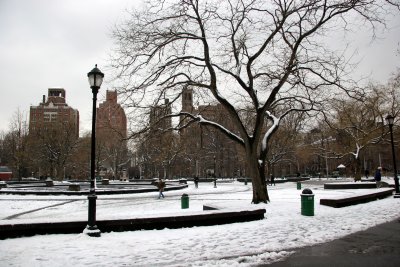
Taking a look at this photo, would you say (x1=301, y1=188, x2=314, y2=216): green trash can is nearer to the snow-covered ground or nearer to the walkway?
the snow-covered ground

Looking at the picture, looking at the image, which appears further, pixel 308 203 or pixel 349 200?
pixel 349 200

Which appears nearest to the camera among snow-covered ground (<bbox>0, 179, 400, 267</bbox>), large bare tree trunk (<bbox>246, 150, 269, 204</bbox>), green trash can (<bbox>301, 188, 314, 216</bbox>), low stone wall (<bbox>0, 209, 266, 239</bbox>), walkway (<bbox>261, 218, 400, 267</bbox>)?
walkway (<bbox>261, 218, 400, 267</bbox>)

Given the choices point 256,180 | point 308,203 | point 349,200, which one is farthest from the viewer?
point 349,200

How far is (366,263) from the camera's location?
283 inches

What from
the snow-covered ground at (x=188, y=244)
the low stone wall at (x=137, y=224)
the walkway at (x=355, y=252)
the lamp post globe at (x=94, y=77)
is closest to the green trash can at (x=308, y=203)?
the snow-covered ground at (x=188, y=244)

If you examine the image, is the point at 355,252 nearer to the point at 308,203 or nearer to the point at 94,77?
the point at 308,203

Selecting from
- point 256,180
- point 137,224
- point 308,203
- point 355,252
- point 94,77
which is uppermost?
point 94,77

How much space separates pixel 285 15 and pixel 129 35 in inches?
291

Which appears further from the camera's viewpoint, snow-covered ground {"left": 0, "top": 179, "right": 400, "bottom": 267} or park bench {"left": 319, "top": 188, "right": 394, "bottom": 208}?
park bench {"left": 319, "top": 188, "right": 394, "bottom": 208}

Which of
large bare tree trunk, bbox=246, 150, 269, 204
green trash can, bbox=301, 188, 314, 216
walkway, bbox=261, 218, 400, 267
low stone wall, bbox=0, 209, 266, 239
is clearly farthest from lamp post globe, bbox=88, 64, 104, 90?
large bare tree trunk, bbox=246, 150, 269, 204

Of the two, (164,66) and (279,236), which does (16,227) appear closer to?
A: (279,236)

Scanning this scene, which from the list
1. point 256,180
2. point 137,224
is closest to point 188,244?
point 137,224

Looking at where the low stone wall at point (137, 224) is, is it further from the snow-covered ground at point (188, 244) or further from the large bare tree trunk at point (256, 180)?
the large bare tree trunk at point (256, 180)

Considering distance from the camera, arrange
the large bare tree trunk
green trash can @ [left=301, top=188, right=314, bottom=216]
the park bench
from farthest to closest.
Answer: the large bare tree trunk < the park bench < green trash can @ [left=301, top=188, right=314, bottom=216]
